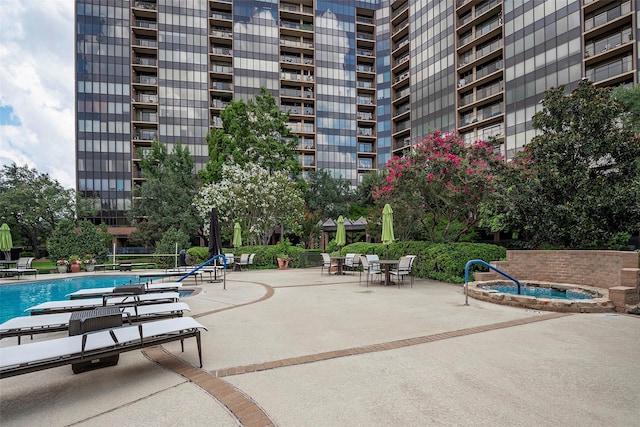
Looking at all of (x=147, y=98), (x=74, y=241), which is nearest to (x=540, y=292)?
(x=74, y=241)

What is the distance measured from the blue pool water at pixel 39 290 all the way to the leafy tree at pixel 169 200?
52.3ft

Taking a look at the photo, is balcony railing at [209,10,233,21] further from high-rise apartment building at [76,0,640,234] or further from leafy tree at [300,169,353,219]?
leafy tree at [300,169,353,219]

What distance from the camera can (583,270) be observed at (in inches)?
380

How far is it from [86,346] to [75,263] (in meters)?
18.5

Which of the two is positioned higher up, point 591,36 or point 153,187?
point 591,36

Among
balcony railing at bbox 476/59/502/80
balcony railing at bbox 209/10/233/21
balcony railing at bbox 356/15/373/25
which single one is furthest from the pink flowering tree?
balcony railing at bbox 356/15/373/25

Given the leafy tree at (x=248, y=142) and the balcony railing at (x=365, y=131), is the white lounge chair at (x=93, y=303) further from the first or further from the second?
the balcony railing at (x=365, y=131)

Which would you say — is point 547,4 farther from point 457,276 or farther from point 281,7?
point 281,7

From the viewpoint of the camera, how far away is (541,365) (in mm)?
4133

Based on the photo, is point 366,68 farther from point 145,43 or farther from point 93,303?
point 93,303

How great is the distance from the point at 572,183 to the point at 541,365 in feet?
31.2

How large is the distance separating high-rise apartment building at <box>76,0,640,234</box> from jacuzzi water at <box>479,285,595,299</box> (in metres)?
31.2

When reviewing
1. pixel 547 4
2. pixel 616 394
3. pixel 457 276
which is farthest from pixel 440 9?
pixel 616 394

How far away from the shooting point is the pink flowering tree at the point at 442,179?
42.0 ft
